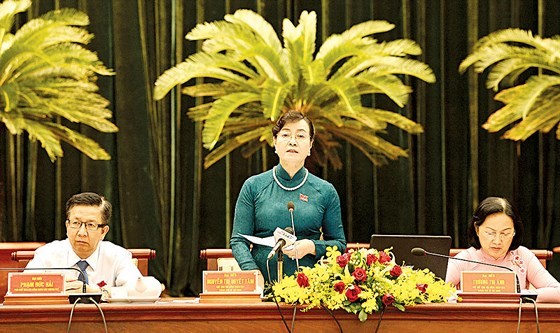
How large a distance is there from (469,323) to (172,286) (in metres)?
5.22

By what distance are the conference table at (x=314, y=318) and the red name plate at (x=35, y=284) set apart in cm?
15

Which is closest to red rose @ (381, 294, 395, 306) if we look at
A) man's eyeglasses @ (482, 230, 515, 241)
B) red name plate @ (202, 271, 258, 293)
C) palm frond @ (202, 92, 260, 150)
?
red name plate @ (202, 271, 258, 293)

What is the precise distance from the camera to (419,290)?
3.08 metres

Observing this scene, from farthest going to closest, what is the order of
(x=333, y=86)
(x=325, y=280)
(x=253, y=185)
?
1. (x=333, y=86)
2. (x=253, y=185)
3. (x=325, y=280)

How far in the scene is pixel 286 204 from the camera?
3.83m

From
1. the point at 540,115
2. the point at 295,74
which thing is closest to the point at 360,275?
the point at 295,74

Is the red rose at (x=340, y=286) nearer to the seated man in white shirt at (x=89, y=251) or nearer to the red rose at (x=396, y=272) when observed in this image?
the red rose at (x=396, y=272)

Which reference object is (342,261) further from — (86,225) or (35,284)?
(86,225)

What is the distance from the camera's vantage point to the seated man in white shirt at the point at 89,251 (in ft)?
12.1

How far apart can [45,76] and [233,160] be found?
1.90m

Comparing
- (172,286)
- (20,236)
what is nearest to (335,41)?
(172,286)

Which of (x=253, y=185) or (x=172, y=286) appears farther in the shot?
(x=172, y=286)

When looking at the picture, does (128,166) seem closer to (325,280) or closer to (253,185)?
(253,185)

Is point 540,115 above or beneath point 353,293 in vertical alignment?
above
